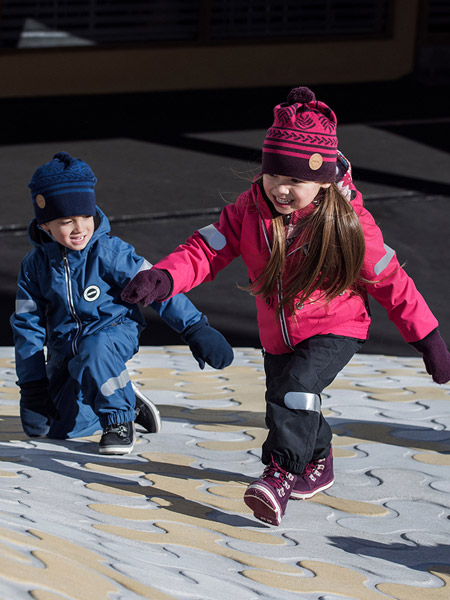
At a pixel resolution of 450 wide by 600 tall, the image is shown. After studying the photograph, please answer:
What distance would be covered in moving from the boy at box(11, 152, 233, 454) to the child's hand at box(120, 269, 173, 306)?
55 cm

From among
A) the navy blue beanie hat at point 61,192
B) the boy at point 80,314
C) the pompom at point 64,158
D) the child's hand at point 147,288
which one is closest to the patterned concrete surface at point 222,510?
the boy at point 80,314

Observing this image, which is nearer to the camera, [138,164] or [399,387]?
[399,387]

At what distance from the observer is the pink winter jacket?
2.76m

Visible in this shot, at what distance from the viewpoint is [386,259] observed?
9.09 ft

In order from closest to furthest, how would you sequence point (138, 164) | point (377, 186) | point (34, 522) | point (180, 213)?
point (34, 522), point (180, 213), point (377, 186), point (138, 164)

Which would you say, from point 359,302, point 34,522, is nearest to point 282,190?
point 359,302

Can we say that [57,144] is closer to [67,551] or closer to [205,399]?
[205,399]

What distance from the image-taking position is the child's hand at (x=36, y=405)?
3.22 metres

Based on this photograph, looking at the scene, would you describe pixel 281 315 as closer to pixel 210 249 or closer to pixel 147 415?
pixel 210 249

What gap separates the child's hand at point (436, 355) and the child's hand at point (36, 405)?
4.01 ft

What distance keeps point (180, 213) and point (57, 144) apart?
2.73 metres

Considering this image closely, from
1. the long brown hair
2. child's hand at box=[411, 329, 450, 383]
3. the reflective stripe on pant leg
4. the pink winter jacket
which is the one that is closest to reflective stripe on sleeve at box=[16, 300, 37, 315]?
the pink winter jacket

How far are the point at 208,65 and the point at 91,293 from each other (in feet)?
33.5

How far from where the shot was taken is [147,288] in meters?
2.61
